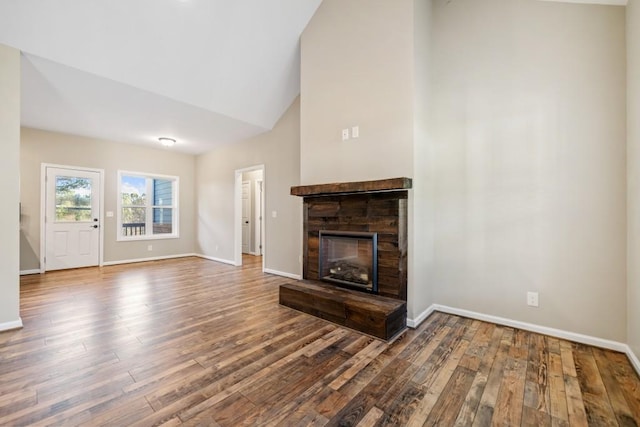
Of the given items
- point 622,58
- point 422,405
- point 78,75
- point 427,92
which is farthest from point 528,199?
point 78,75

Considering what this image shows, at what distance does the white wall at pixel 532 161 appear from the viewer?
7.60 ft

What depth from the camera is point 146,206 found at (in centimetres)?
653

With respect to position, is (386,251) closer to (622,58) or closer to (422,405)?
(422,405)

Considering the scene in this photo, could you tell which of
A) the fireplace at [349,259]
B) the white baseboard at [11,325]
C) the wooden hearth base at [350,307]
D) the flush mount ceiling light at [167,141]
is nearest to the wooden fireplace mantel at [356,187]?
the fireplace at [349,259]

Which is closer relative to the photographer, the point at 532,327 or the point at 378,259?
the point at 532,327

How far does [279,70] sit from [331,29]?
3.60 ft

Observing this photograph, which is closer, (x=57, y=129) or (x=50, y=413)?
(x=50, y=413)

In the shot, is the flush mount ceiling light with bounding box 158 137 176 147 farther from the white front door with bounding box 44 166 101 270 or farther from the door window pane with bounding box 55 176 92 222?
the door window pane with bounding box 55 176 92 222

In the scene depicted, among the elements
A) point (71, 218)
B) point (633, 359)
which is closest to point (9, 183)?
point (71, 218)

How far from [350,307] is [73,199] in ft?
19.6

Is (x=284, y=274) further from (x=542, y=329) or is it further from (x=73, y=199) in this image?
(x=73, y=199)

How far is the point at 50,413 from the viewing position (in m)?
1.51

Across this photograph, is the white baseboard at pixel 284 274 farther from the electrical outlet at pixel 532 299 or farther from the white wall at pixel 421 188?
the electrical outlet at pixel 532 299

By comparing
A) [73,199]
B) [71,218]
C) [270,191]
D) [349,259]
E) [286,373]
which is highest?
[270,191]
